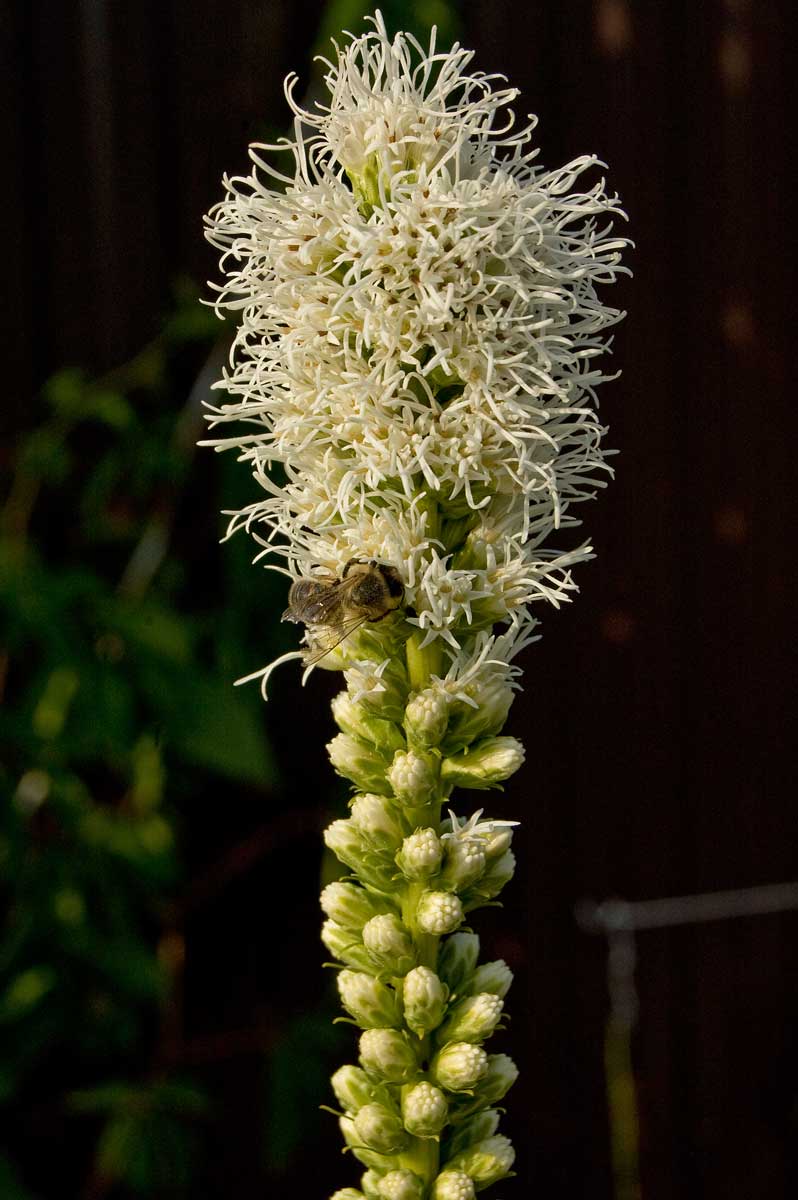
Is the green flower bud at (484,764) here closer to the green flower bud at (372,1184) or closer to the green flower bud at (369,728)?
the green flower bud at (369,728)

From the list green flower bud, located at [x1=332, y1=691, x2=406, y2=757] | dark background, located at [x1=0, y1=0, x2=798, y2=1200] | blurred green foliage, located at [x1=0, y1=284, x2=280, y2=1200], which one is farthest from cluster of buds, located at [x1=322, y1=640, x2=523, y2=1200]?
dark background, located at [x1=0, y1=0, x2=798, y2=1200]

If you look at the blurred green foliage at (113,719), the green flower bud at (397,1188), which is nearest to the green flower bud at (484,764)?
the green flower bud at (397,1188)

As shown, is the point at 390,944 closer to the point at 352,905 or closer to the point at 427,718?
the point at 352,905

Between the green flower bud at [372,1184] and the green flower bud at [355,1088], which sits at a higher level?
the green flower bud at [355,1088]

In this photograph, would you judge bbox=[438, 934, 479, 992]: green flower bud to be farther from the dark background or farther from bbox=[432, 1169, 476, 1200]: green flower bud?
the dark background

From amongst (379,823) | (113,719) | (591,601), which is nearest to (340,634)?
(379,823)

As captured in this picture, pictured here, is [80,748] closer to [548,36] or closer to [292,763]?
[292,763]
